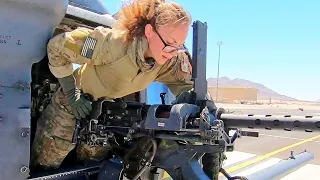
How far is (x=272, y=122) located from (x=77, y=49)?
3.46 feet

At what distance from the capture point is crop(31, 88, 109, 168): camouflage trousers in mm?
2283

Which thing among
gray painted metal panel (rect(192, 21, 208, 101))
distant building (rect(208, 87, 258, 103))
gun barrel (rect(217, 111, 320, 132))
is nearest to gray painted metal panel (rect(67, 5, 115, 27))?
gray painted metal panel (rect(192, 21, 208, 101))

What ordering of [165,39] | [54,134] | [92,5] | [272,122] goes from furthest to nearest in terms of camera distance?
[92,5] → [54,134] → [165,39] → [272,122]

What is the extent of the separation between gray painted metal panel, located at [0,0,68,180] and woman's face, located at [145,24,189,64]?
539 mm

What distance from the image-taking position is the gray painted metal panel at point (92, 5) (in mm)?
2648

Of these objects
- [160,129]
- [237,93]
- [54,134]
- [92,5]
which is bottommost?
[237,93]

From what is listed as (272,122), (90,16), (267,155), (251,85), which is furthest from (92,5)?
(251,85)

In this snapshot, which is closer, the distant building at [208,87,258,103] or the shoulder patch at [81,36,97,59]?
the shoulder patch at [81,36,97,59]

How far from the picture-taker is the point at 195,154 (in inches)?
83.4

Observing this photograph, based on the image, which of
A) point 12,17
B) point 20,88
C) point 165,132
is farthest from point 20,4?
point 165,132

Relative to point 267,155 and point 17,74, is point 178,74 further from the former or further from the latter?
point 267,155

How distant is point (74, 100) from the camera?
2156 mm

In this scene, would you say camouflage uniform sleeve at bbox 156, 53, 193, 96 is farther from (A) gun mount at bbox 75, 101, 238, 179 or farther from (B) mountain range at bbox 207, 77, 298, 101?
(B) mountain range at bbox 207, 77, 298, 101

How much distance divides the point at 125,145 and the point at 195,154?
0.49 meters
